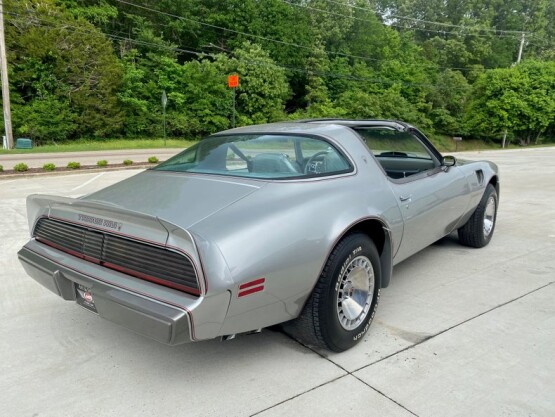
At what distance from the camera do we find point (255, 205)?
93.4 inches

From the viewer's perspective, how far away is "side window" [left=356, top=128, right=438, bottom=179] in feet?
13.6

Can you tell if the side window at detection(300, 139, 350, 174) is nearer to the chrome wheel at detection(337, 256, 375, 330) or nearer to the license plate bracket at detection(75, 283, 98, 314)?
the chrome wheel at detection(337, 256, 375, 330)

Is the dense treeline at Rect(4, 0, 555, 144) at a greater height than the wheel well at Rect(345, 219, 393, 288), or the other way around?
the dense treeline at Rect(4, 0, 555, 144)

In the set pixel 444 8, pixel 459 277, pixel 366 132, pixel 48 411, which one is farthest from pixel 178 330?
pixel 444 8

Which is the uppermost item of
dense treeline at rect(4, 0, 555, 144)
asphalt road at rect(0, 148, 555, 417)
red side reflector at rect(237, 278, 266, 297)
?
dense treeline at rect(4, 0, 555, 144)

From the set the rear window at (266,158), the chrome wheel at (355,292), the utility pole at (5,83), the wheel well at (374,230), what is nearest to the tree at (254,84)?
the utility pole at (5,83)

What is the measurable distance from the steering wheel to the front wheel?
55 centimetres

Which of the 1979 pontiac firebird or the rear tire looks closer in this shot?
the 1979 pontiac firebird

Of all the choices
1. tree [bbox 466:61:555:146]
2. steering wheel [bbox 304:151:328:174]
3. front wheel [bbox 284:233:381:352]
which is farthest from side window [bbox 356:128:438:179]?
tree [bbox 466:61:555:146]

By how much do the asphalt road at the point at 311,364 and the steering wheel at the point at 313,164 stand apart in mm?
1149

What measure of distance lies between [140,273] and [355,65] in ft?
139

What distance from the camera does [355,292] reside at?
277 centimetres

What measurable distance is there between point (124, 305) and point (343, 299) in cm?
129

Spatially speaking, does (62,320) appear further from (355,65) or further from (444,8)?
(444,8)
